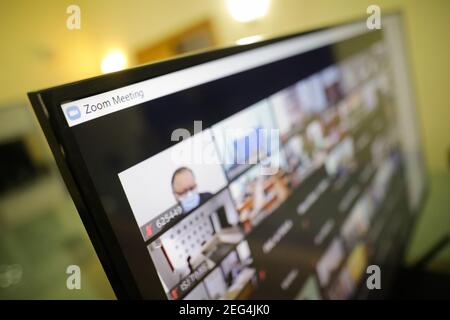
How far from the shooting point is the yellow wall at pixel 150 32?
66 cm

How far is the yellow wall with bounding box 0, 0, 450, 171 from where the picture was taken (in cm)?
66

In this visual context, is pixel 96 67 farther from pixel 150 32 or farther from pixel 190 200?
pixel 190 200

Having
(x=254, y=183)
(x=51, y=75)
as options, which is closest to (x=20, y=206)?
(x=51, y=75)

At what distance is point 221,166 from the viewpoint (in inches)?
22.7

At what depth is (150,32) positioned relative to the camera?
1048 mm

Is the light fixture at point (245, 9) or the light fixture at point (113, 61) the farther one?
the light fixture at point (245, 9)

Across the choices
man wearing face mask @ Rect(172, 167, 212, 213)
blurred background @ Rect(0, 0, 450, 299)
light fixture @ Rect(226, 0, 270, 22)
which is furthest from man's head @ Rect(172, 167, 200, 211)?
light fixture @ Rect(226, 0, 270, 22)

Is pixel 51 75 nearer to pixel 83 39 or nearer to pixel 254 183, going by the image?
pixel 83 39

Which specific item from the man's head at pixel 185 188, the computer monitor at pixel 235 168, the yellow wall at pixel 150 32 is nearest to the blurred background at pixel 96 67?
the yellow wall at pixel 150 32

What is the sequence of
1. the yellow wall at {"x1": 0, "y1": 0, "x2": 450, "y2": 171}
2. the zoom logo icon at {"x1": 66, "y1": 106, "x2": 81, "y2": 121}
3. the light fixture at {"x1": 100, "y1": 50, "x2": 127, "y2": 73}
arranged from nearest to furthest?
the zoom logo icon at {"x1": 66, "y1": 106, "x2": 81, "y2": 121} → the yellow wall at {"x1": 0, "y1": 0, "x2": 450, "y2": 171} → the light fixture at {"x1": 100, "y1": 50, "x2": 127, "y2": 73}

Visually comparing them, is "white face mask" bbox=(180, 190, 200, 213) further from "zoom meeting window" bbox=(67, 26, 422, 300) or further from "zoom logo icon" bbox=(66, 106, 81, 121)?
"zoom logo icon" bbox=(66, 106, 81, 121)

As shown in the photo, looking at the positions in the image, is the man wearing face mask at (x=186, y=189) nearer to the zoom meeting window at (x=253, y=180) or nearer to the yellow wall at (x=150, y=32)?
the zoom meeting window at (x=253, y=180)

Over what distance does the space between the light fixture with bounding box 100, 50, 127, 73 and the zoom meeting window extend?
37cm

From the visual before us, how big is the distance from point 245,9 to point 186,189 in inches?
53.7
